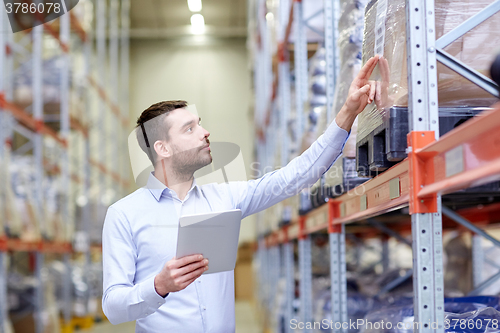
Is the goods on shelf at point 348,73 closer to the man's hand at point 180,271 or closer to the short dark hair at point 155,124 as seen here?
the short dark hair at point 155,124

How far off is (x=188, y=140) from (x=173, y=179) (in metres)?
0.21

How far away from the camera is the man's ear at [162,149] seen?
7.32ft

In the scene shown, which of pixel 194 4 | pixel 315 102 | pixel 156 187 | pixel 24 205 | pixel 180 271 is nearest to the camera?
pixel 180 271

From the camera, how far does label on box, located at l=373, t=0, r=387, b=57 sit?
5.88ft

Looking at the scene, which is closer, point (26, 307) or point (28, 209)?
point (28, 209)

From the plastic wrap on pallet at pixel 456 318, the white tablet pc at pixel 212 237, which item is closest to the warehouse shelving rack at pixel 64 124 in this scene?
the plastic wrap on pallet at pixel 456 318

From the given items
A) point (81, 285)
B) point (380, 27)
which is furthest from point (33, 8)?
point (380, 27)

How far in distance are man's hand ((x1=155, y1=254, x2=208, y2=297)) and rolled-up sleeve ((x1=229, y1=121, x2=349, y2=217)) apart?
66 centimetres

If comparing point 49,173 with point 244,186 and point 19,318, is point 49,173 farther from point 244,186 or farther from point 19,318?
point 244,186

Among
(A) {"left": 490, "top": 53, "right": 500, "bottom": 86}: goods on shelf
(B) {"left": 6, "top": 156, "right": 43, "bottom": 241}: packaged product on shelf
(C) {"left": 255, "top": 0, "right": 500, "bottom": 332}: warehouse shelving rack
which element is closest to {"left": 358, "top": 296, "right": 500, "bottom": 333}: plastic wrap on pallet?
(C) {"left": 255, "top": 0, "right": 500, "bottom": 332}: warehouse shelving rack

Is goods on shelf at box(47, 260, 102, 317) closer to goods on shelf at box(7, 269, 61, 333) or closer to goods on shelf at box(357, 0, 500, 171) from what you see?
goods on shelf at box(7, 269, 61, 333)

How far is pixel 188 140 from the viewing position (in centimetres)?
220

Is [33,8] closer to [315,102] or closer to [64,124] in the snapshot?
[64,124]

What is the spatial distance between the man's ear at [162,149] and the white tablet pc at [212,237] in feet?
1.60
